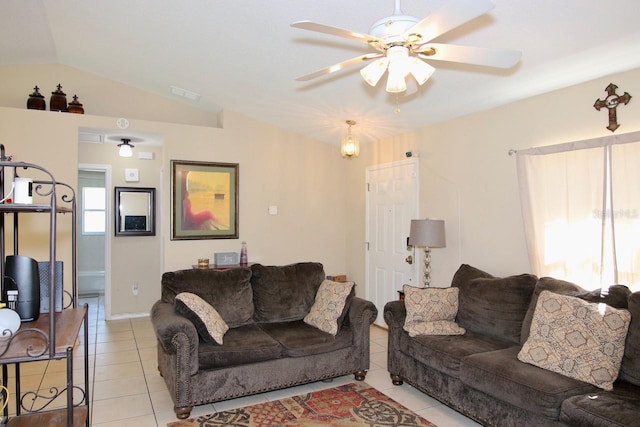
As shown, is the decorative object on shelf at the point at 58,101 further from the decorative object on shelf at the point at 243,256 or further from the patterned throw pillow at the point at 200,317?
the patterned throw pillow at the point at 200,317

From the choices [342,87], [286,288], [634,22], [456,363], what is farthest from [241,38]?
[456,363]

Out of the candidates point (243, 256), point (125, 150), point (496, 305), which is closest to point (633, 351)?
point (496, 305)

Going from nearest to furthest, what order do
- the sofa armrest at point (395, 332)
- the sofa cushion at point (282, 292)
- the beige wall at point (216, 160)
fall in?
the sofa armrest at point (395, 332)
the sofa cushion at point (282, 292)
the beige wall at point (216, 160)

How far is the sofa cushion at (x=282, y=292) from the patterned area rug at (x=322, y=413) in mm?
794

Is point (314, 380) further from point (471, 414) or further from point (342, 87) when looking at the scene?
point (342, 87)

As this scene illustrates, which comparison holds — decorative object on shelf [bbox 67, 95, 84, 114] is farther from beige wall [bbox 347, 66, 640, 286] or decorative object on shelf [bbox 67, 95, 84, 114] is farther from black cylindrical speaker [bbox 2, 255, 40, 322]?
beige wall [bbox 347, 66, 640, 286]

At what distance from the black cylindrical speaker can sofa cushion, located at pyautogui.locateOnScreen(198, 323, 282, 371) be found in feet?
4.59

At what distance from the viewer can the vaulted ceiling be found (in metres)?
2.64

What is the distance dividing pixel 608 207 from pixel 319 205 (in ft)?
11.8

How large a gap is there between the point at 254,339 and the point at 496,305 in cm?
192

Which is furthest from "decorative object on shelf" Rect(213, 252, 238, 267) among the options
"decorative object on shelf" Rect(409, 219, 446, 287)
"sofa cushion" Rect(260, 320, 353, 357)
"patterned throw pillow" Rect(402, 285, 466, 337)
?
"patterned throw pillow" Rect(402, 285, 466, 337)

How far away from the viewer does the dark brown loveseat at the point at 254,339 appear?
9.91 feet

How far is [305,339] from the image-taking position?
3.48 metres

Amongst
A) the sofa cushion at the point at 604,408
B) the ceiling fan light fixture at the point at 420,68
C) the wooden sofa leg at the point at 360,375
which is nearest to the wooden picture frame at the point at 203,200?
the wooden sofa leg at the point at 360,375
